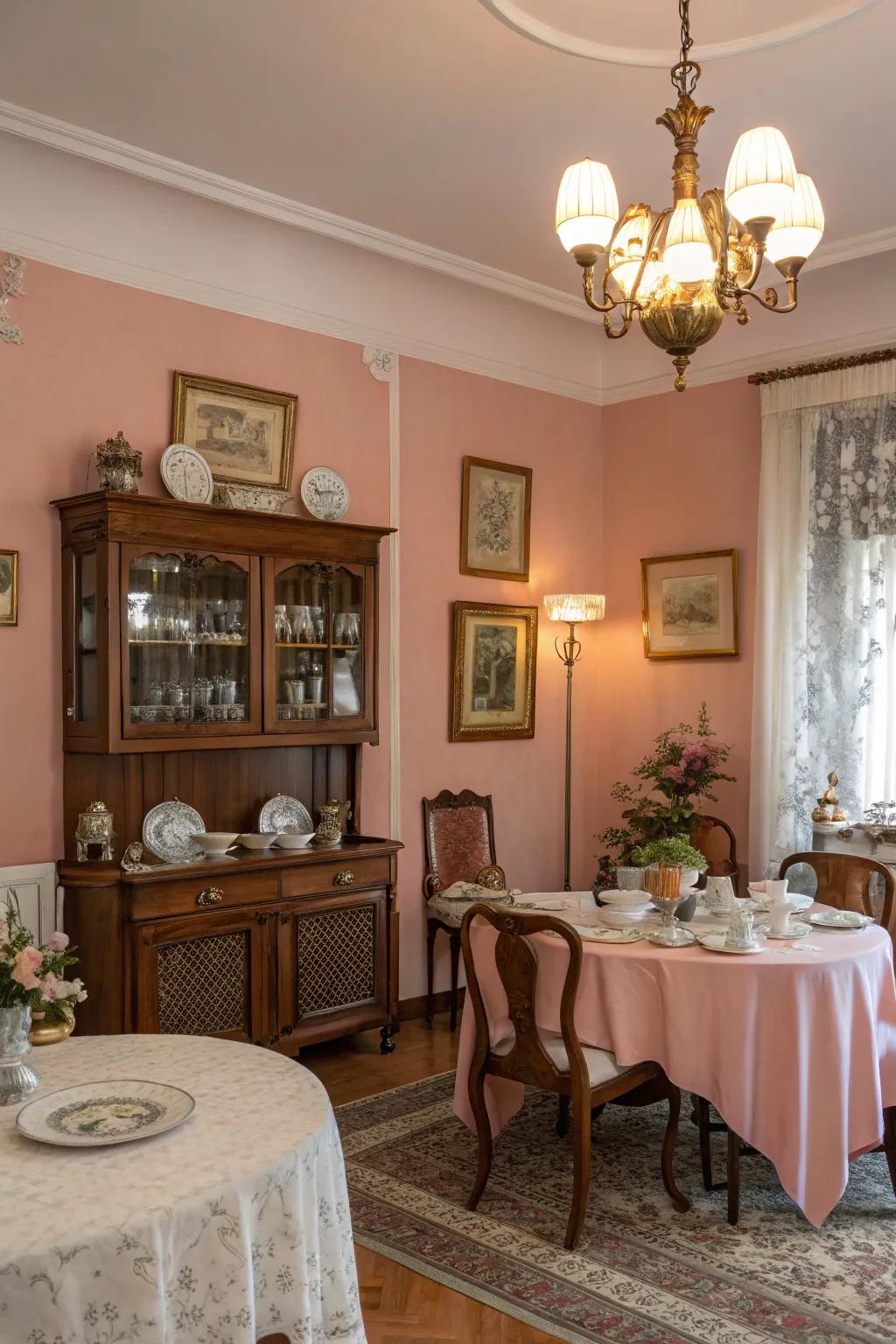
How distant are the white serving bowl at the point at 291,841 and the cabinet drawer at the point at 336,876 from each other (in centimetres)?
13

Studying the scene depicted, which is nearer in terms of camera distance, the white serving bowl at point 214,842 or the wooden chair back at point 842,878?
the wooden chair back at point 842,878

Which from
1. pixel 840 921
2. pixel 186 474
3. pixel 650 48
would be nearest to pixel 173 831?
pixel 186 474

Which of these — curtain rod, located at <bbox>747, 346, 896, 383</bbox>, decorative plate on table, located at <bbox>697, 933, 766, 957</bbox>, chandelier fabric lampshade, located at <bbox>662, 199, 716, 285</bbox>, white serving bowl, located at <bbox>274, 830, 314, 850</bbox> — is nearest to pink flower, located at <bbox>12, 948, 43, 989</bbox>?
decorative plate on table, located at <bbox>697, 933, 766, 957</bbox>

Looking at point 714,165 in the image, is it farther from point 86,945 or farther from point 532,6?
point 86,945

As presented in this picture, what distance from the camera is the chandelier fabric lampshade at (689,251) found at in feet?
10.2

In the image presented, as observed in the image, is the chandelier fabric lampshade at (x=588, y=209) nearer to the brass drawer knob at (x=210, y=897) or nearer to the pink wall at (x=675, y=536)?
the brass drawer knob at (x=210, y=897)

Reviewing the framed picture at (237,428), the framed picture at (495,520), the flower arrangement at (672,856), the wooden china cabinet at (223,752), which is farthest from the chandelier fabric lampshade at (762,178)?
the framed picture at (495,520)

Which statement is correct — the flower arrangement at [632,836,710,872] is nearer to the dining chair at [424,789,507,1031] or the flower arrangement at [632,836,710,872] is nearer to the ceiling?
the dining chair at [424,789,507,1031]

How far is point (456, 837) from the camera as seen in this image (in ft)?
19.9

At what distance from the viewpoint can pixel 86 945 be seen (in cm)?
438

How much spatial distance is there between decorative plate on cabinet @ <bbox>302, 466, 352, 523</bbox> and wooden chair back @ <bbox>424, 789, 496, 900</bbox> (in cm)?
152

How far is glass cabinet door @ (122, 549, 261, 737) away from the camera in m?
4.54

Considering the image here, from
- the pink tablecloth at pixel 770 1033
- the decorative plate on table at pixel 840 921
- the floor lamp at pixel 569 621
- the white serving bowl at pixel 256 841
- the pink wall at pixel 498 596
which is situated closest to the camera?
the pink tablecloth at pixel 770 1033

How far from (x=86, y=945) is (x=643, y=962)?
6.86 ft
